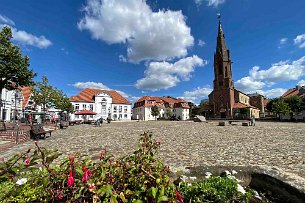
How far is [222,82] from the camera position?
2899 inches

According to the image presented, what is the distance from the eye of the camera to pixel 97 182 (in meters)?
1.76

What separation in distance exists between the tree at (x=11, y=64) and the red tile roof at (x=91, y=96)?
51845mm

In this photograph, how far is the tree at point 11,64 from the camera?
1630 centimetres

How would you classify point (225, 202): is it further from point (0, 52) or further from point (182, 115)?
point (182, 115)

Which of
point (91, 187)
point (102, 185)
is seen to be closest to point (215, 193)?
point (102, 185)

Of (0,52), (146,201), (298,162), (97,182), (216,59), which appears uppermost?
(216,59)

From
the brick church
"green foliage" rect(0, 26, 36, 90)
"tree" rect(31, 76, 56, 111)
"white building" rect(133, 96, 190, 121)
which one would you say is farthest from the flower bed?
"white building" rect(133, 96, 190, 121)

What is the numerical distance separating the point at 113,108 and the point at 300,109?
202 ft

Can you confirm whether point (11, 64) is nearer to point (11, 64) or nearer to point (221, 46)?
point (11, 64)

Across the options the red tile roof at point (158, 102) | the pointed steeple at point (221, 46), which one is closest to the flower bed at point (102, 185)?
the pointed steeple at point (221, 46)

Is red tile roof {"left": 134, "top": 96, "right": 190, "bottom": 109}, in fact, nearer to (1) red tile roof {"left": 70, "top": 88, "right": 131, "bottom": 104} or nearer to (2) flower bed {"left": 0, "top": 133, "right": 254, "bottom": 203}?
(1) red tile roof {"left": 70, "top": 88, "right": 131, "bottom": 104}

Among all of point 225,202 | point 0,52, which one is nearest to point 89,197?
point 225,202

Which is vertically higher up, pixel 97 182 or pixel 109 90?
pixel 109 90

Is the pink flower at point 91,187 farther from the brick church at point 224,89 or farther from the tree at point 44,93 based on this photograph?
the brick church at point 224,89
